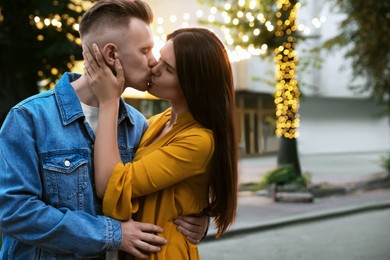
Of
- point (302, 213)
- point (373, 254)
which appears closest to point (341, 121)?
point (302, 213)

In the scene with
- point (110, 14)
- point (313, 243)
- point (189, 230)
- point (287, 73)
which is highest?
point (287, 73)

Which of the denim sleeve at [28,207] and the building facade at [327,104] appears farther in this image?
the building facade at [327,104]

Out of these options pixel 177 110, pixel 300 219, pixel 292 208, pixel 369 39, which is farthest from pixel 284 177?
pixel 177 110

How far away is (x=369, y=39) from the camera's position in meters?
15.6

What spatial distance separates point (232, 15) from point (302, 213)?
194 inches

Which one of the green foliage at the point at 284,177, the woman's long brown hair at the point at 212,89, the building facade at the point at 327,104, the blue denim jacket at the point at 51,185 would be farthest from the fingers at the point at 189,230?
the building facade at the point at 327,104

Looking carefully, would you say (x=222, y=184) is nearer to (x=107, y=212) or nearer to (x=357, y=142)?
(x=107, y=212)

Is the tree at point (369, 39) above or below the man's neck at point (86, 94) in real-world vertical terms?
above

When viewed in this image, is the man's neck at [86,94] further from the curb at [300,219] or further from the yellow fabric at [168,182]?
the curb at [300,219]

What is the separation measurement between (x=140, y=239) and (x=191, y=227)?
235 millimetres

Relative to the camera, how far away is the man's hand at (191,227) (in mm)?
1917

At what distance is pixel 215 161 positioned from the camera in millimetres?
1915

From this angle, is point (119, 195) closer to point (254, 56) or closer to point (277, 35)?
point (277, 35)

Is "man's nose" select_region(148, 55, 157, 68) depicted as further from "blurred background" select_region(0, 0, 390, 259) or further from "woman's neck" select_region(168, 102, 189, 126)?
"blurred background" select_region(0, 0, 390, 259)
